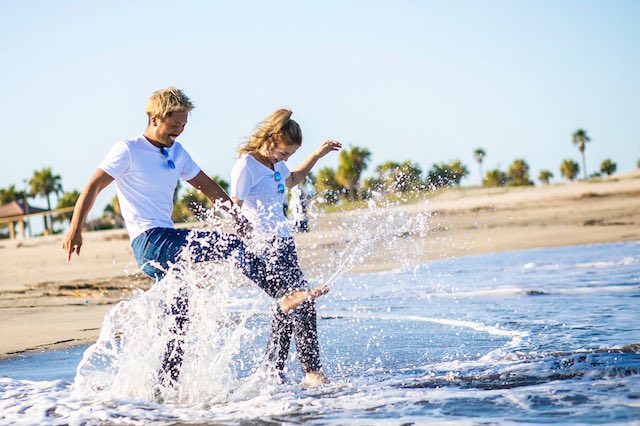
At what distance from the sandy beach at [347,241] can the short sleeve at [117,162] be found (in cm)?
252

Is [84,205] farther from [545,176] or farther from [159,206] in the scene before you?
[545,176]

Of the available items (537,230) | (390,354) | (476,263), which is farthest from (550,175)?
(390,354)

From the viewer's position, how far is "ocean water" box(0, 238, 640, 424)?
425cm

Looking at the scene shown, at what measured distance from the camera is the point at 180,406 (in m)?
4.60

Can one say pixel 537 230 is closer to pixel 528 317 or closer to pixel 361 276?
pixel 361 276

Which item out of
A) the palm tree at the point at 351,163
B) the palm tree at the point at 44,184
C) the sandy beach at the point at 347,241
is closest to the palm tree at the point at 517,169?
the palm tree at the point at 351,163

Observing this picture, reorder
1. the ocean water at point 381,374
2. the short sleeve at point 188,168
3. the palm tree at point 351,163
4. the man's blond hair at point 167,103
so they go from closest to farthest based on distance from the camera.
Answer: the ocean water at point 381,374
the man's blond hair at point 167,103
the short sleeve at point 188,168
the palm tree at point 351,163

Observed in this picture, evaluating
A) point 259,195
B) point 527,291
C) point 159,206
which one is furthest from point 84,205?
point 527,291

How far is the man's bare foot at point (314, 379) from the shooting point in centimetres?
504

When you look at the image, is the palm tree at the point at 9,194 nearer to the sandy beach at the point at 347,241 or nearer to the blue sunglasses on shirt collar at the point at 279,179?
the sandy beach at the point at 347,241

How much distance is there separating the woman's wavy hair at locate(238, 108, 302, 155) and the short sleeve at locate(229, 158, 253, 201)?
16 centimetres

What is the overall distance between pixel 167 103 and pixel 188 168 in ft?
1.50

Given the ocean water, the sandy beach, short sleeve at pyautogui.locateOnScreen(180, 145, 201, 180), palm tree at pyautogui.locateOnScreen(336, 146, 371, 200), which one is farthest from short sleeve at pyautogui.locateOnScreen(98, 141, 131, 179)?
palm tree at pyautogui.locateOnScreen(336, 146, 371, 200)

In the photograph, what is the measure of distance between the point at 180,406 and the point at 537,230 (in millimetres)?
18353
